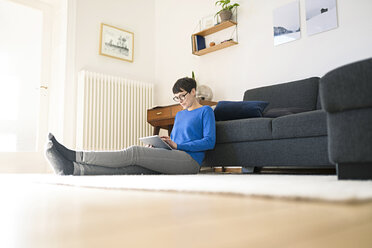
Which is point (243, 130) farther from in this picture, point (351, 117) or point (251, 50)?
point (251, 50)

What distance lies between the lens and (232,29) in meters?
3.72

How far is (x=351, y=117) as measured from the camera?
1.09 meters

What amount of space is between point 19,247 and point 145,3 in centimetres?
478

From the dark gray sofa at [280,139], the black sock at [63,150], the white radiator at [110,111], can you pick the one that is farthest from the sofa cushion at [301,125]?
the white radiator at [110,111]

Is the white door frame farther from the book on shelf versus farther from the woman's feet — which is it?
the woman's feet

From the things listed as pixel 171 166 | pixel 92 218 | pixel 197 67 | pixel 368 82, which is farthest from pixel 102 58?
pixel 92 218

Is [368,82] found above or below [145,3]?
below

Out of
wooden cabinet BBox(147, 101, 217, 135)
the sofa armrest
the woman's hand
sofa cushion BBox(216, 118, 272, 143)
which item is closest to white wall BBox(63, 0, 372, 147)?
wooden cabinet BBox(147, 101, 217, 135)

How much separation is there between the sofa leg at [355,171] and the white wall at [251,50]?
6.53ft

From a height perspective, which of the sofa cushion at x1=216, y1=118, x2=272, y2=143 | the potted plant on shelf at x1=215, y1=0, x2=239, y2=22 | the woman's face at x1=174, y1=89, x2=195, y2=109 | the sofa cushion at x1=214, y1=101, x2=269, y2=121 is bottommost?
the sofa cushion at x1=216, y1=118, x2=272, y2=143

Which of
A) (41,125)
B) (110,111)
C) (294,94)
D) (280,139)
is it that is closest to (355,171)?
(280,139)

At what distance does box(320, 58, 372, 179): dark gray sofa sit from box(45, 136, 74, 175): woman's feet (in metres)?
1.31

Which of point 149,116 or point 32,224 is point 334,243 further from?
point 149,116

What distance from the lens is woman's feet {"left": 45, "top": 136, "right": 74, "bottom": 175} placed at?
65.3 inches
